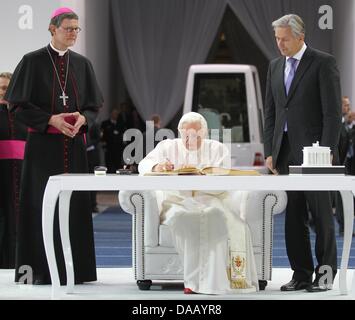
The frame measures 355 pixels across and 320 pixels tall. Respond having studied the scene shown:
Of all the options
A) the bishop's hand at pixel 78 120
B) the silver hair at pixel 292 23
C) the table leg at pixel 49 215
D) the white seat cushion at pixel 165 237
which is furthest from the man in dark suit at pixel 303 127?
the table leg at pixel 49 215

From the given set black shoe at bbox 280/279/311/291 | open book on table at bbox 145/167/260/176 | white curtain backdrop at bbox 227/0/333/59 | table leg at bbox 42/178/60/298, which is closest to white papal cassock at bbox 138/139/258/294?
black shoe at bbox 280/279/311/291

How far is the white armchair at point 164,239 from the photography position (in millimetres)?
7766

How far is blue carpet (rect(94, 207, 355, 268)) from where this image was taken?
33.9 feet

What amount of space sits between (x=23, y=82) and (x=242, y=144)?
A: 28.1 feet

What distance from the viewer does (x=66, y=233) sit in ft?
24.9

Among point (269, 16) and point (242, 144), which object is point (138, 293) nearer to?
point (242, 144)

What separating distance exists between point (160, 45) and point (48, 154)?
39.5 feet

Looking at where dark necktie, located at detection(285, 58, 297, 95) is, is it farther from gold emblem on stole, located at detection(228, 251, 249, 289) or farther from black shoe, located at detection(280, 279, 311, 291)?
black shoe, located at detection(280, 279, 311, 291)

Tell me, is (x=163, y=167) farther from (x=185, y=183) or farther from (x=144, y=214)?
(x=144, y=214)

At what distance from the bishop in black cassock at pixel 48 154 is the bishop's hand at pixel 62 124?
11 centimetres

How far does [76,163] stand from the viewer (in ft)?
26.6

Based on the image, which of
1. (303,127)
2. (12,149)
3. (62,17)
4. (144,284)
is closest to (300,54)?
(303,127)

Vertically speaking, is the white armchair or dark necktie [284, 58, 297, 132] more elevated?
dark necktie [284, 58, 297, 132]
